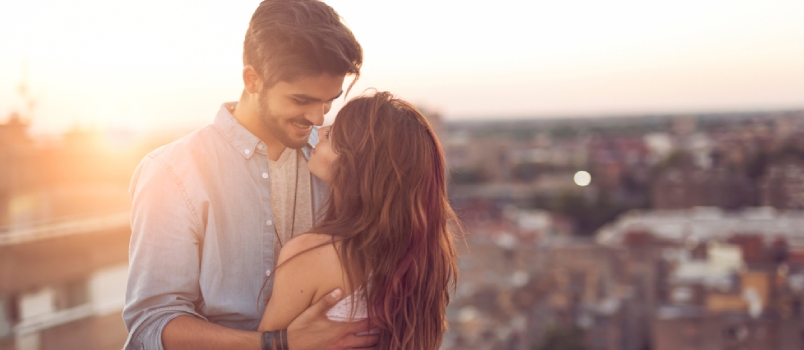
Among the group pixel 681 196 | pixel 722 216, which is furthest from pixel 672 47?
pixel 722 216

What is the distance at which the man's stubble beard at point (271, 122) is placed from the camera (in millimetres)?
1127

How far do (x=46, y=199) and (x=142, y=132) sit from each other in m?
0.41

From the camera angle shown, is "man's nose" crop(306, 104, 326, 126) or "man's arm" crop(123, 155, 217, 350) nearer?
"man's arm" crop(123, 155, 217, 350)

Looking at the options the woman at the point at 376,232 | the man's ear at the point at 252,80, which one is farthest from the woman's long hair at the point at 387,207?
the man's ear at the point at 252,80

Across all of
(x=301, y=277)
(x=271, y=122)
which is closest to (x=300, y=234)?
(x=301, y=277)

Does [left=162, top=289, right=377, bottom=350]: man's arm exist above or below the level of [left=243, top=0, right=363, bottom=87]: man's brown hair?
below

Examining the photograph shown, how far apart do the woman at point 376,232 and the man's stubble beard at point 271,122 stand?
81 mm

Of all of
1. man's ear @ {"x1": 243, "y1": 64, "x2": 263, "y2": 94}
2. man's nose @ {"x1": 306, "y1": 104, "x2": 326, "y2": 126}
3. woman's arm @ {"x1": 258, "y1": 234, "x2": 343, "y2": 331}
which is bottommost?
woman's arm @ {"x1": 258, "y1": 234, "x2": 343, "y2": 331}

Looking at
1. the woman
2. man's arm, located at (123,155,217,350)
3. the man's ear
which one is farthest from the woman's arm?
the man's ear

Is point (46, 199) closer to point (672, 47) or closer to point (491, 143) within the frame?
point (672, 47)

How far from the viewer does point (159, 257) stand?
1005 millimetres

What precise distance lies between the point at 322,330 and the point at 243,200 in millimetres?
239

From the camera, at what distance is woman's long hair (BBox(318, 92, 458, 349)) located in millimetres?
1044

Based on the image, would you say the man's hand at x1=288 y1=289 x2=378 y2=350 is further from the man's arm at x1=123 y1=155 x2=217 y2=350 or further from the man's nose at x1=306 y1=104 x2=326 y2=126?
the man's nose at x1=306 y1=104 x2=326 y2=126
